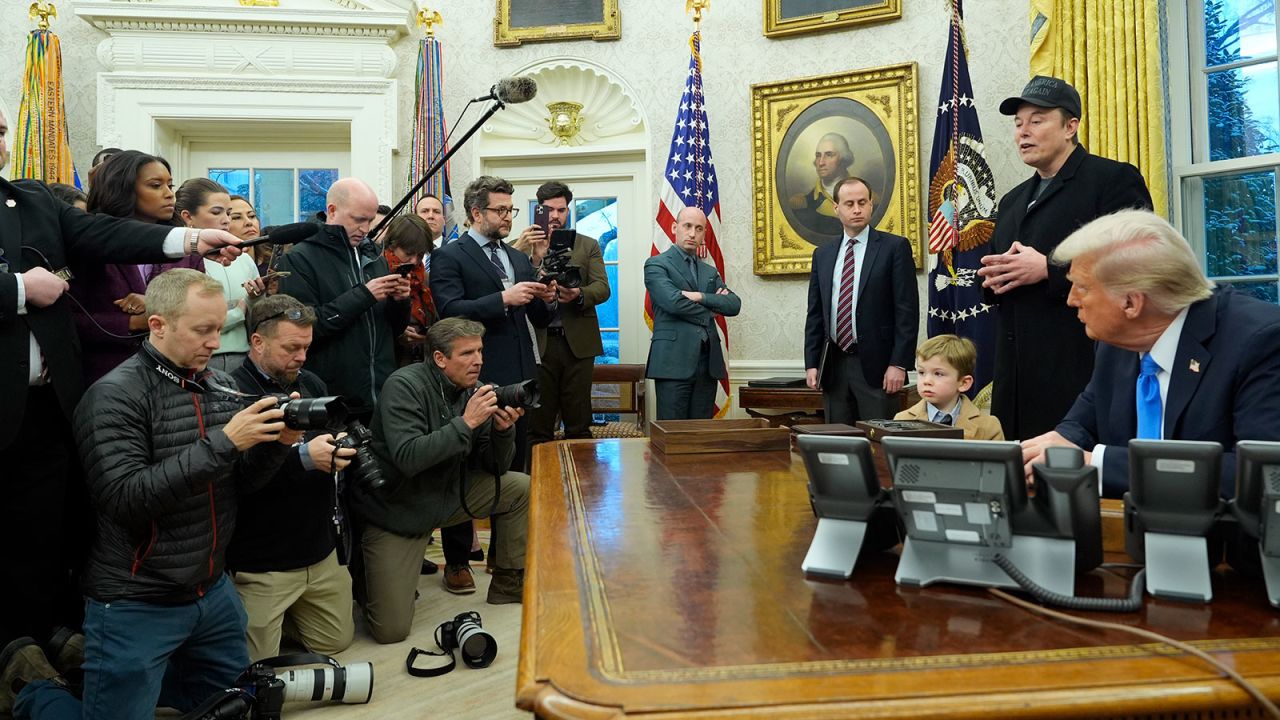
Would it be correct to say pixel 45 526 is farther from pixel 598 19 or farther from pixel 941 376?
pixel 598 19

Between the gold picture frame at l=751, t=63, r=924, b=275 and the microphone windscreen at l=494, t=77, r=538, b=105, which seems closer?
the microphone windscreen at l=494, t=77, r=538, b=105

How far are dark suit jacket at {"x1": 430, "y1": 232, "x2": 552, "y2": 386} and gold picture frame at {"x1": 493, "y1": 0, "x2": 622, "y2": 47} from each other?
91.4 inches

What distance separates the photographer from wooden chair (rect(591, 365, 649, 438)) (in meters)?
5.36

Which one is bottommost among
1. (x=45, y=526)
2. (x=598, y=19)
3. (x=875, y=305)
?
(x=45, y=526)

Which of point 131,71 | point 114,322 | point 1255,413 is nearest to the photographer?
point 1255,413

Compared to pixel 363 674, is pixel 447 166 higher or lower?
higher

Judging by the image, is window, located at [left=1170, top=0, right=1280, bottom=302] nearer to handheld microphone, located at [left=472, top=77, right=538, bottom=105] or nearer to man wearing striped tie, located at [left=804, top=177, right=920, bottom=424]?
man wearing striped tie, located at [left=804, top=177, right=920, bottom=424]

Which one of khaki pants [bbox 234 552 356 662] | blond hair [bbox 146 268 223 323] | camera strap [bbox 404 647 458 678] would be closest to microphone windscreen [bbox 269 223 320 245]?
blond hair [bbox 146 268 223 323]

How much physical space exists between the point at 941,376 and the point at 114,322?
246 centimetres

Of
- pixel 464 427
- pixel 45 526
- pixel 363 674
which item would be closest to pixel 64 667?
pixel 45 526

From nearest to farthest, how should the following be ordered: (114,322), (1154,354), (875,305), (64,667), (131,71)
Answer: (1154,354) → (64,667) → (114,322) → (875,305) → (131,71)

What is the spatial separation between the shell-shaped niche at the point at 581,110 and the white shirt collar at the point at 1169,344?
4431mm

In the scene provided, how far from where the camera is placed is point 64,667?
2.23m

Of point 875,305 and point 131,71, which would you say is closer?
point 875,305
